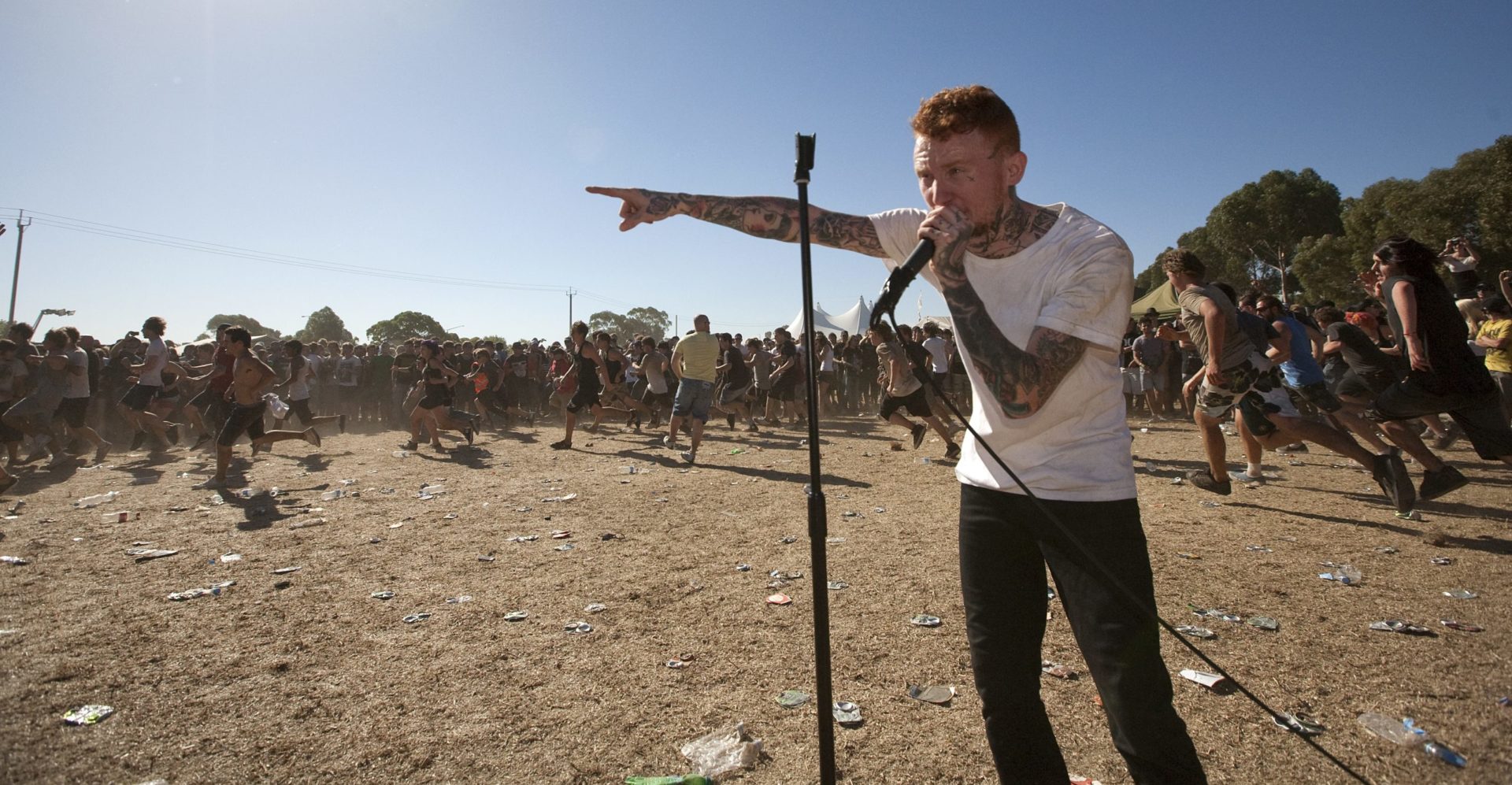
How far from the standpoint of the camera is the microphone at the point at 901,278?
Result: 1.64m

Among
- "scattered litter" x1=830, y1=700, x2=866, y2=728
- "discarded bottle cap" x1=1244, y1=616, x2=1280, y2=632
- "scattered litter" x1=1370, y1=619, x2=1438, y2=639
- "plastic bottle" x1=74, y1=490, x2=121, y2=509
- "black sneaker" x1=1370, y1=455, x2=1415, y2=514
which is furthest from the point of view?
"plastic bottle" x1=74, y1=490, x2=121, y2=509

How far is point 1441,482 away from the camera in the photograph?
5664 millimetres

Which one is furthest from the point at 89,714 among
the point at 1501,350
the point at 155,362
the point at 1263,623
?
the point at 1501,350

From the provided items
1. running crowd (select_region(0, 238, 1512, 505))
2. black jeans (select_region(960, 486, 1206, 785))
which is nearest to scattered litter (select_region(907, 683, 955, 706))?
black jeans (select_region(960, 486, 1206, 785))

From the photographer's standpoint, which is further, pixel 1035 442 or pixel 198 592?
pixel 198 592

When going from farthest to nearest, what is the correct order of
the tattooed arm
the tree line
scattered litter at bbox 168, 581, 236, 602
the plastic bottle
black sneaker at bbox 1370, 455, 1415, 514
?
1. the tree line
2. the plastic bottle
3. black sneaker at bbox 1370, 455, 1415, 514
4. scattered litter at bbox 168, 581, 236, 602
5. the tattooed arm

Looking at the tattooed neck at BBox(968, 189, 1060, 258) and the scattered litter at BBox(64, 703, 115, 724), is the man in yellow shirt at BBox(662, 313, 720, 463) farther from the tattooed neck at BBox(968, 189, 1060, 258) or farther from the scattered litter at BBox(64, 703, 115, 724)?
the tattooed neck at BBox(968, 189, 1060, 258)

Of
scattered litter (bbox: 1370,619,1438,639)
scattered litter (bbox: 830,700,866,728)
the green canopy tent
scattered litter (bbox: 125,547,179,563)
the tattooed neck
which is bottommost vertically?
scattered litter (bbox: 830,700,866,728)

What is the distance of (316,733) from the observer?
295 centimetres

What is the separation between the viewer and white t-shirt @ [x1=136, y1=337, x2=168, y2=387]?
11.4m

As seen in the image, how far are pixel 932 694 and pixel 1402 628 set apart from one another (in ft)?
8.62

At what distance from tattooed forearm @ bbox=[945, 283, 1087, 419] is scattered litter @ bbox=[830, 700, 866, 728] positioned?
1.78m

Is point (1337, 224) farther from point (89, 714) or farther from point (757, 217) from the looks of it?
point (89, 714)

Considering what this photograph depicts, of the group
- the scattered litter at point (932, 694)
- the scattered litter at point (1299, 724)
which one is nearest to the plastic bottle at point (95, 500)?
the scattered litter at point (932, 694)
